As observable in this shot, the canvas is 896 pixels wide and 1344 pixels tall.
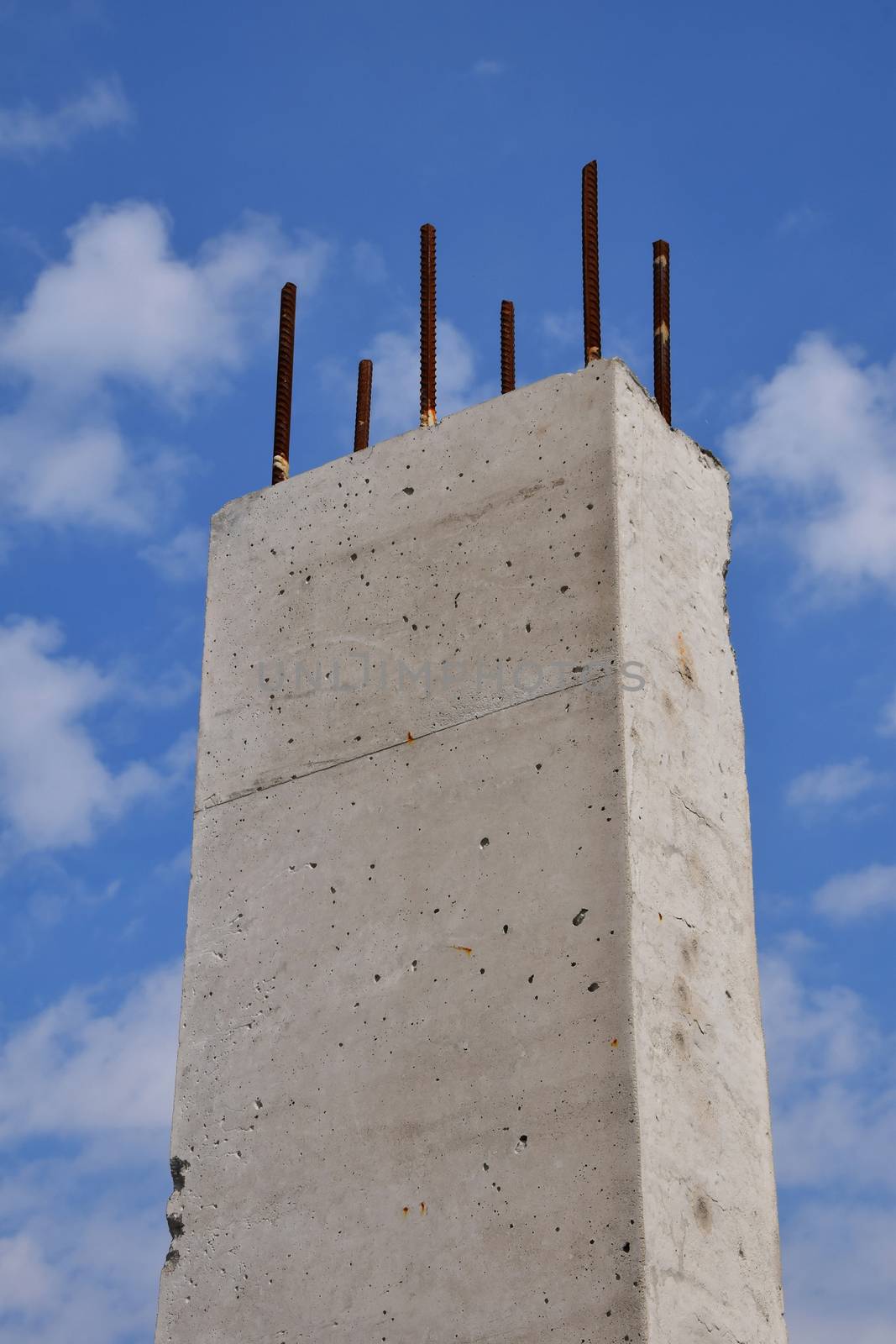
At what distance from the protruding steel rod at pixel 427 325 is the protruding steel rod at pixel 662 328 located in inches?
25.5

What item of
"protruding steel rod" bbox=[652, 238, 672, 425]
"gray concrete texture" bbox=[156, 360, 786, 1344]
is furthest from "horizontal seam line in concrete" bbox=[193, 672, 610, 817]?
"protruding steel rod" bbox=[652, 238, 672, 425]

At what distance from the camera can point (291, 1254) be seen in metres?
4.19

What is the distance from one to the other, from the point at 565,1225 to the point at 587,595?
150 centimetres

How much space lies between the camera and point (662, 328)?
5.14 m

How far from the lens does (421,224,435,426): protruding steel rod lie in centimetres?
516

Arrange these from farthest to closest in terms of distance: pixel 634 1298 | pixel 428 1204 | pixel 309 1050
Answer: pixel 309 1050 → pixel 428 1204 → pixel 634 1298

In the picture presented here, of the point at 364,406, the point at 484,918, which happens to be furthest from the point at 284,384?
the point at 484,918

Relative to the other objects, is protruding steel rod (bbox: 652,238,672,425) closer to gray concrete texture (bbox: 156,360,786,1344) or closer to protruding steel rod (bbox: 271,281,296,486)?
gray concrete texture (bbox: 156,360,786,1344)

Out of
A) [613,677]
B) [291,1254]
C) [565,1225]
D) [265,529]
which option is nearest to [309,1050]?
[291,1254]

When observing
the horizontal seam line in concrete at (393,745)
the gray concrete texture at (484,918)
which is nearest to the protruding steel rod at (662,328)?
the gray concrete texture at (484,918)

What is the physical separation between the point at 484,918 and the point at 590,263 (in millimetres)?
1955

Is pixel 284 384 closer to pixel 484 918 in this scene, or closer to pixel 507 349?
pixel 507 349

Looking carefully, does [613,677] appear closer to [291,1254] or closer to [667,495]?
[667,495]

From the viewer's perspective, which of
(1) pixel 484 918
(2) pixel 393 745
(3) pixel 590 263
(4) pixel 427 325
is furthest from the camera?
(4) pixel 427 325
